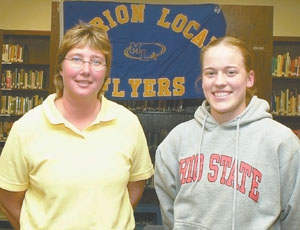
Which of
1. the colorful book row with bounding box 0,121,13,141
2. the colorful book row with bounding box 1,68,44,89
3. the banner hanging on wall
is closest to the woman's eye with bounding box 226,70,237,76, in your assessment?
the banner hanging on wall

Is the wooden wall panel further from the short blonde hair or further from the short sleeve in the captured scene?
the short sleeve

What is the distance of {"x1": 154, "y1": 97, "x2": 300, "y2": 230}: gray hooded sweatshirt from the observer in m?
1.53

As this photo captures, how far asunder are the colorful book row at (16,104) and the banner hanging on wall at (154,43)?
2433 millimetres

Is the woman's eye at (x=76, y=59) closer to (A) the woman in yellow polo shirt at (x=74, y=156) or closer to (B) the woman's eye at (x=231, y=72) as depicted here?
(A) the woman in yellow polo shirt at (x=74, y=156)

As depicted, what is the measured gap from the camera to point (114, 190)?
1.64m

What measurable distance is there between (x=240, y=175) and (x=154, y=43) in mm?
2924

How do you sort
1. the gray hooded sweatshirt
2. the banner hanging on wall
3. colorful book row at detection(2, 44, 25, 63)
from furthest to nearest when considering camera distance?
colorful book row at detection(2, 44, 25, 63) → the banner hanging on wall → the gray hooded sweatshirt

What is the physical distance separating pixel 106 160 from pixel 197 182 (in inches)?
13.8

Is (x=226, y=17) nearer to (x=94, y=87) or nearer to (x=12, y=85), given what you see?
(x=94, y=87)

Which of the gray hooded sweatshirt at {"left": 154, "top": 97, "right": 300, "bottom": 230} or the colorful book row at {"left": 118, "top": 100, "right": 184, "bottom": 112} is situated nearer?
the gray hooded sweatshirt at {"left": 154, "top": 97, "right": 300, "bottom": 230}

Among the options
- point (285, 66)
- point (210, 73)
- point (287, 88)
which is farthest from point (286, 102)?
point (210, 73)

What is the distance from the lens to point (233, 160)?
159 centimetres

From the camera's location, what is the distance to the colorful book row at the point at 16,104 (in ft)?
20.5

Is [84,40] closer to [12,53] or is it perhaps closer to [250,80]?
[250,80]
